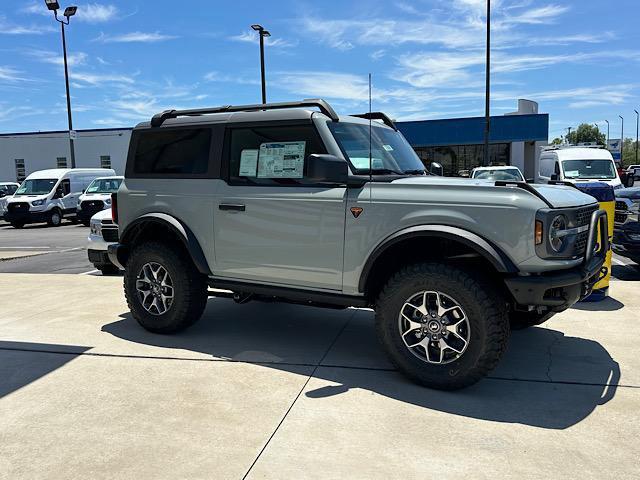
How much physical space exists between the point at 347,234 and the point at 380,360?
1.16m

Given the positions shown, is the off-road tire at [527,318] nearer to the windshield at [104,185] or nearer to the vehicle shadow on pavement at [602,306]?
the vehicle shadow on pavement at [602,306]

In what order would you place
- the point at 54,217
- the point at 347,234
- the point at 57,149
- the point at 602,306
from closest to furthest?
the point at 347,234 < the point at 602,306 < the point at 54,217 < the point at 57,149

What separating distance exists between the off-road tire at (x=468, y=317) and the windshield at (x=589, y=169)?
49.6ft

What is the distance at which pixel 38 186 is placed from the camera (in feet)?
74.7

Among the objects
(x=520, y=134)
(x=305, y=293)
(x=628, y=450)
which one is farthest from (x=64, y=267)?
(x=520, y=134)

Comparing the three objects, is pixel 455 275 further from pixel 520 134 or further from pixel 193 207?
pixel 520 134

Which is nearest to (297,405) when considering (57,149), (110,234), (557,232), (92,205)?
(557,232)

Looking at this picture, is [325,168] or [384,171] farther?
[384,171]

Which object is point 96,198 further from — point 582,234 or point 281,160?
→ point 582,234

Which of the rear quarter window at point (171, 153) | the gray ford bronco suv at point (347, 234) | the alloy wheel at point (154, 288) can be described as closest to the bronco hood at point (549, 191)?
the gray ford bronco suv at point (347, 234)

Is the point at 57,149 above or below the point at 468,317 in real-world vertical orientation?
above

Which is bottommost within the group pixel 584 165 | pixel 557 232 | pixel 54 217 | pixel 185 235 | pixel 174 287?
pixel 54 217

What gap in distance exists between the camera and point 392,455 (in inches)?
119

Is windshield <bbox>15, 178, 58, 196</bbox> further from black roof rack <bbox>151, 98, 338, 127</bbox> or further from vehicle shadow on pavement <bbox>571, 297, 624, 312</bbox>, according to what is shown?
vehicle shadow on pavement <bbox>571, 297, 624, 312</bbox>
